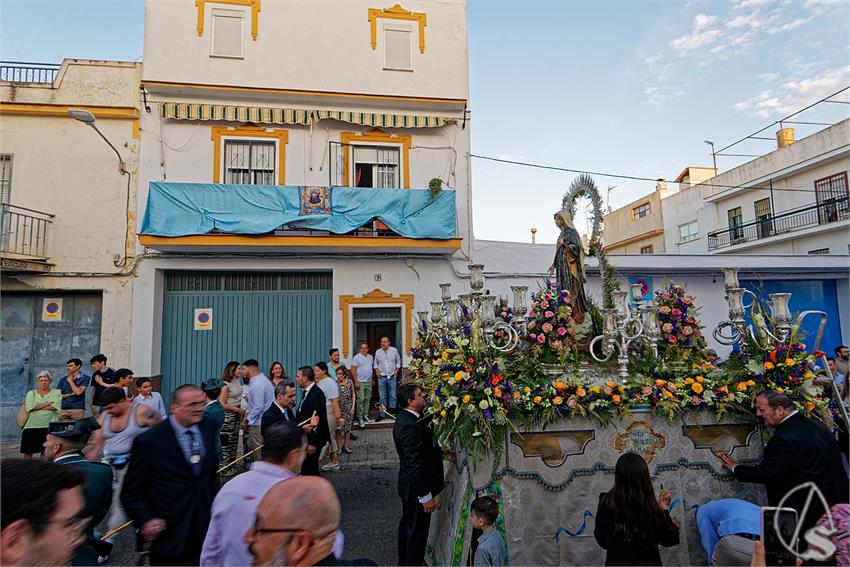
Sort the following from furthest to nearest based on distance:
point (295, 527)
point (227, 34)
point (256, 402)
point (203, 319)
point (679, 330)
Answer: point (227, 34) → point (203, 319) → point (256, 402) → point (679, 330) → point (295, 527)

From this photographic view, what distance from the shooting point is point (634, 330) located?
14.9 feet

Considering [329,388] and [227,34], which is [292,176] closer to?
[227,34]

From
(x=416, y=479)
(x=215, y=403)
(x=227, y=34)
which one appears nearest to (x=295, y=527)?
(x=416, y=479)

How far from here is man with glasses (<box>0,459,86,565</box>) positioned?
1661mm

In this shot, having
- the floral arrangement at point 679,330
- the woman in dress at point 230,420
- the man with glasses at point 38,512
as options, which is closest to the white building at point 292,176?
the woman in dress at point 230,420

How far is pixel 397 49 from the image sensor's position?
12.1 m

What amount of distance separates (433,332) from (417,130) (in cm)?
784

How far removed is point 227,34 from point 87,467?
11568 millimetres

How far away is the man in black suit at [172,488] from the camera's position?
297 centimetres

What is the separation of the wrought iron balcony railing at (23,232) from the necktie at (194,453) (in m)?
9.70

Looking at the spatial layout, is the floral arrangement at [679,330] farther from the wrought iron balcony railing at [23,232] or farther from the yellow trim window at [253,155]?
the wrought iron balcony railing at [23,232]

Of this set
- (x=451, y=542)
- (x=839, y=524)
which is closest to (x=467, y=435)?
(x=451, y=542)

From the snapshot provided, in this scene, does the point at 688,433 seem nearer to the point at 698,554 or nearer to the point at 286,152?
the point at 698,554

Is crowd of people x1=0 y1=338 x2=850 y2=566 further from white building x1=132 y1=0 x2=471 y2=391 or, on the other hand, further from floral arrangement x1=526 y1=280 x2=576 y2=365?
white building x1=132 y1=0 x2=471 y2=391
